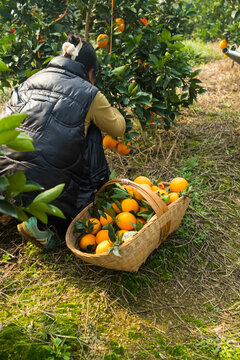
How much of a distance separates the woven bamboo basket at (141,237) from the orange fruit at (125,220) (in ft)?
0.45

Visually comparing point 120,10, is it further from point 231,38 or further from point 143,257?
point 231,38

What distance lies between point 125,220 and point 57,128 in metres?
0.64

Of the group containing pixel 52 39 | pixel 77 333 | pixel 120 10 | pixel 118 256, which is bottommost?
pixel 77 333

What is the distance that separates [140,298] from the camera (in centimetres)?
167

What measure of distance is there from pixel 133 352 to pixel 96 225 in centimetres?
69

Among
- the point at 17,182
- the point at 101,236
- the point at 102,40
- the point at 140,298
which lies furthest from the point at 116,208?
the point at 102,40

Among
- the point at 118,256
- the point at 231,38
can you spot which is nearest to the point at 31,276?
the point at 118,256

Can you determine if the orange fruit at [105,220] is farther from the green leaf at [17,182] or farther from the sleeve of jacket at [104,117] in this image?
the green leaf at [17,182]

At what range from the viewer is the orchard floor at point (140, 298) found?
1399mm

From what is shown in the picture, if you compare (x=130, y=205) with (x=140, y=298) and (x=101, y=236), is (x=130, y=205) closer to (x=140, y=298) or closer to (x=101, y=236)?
(x=101, y=236)

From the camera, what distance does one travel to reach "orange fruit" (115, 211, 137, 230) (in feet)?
5.68

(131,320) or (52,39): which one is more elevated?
(52,39)

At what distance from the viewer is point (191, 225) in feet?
7.11

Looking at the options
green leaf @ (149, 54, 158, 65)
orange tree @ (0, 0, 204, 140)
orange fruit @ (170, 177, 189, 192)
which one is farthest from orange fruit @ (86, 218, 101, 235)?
green leaf @ (149, 54, 158, 65)
